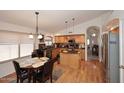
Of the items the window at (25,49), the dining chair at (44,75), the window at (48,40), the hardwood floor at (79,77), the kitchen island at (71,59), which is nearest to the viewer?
the dining chair at (44,75)

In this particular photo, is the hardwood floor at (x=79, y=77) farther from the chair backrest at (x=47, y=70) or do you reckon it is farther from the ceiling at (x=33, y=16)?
the ceiling at (x=33, y=16)

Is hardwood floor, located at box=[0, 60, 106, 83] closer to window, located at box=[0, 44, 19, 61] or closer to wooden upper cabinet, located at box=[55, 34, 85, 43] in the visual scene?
window, located at box=[0, 44, 19, 61]

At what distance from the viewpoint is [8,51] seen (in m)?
4.96

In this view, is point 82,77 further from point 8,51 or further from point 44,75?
point 8,51

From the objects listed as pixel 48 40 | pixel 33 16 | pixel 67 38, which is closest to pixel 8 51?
pixel 33 16

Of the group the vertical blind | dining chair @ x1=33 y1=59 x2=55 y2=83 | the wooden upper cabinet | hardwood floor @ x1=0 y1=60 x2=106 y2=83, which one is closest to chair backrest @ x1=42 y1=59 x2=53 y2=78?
dining chair @ x1=33 y1=59 x2=55 y2=83

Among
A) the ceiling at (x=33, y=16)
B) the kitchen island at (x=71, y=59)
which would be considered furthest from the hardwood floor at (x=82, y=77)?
the ceiling at (x=33, y=16)

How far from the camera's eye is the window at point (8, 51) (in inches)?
182

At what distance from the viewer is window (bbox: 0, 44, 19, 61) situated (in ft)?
15.2

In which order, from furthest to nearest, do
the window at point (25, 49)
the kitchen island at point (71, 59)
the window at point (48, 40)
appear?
the window at point (48, 40) → the kitchen island at point (71, 59) → the window at point (25, 49)

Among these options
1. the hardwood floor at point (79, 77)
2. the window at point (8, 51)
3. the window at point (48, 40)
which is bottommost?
the hardwood floor at point (79, 77)

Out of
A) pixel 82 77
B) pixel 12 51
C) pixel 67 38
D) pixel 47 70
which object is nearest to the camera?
pixel 47 70
